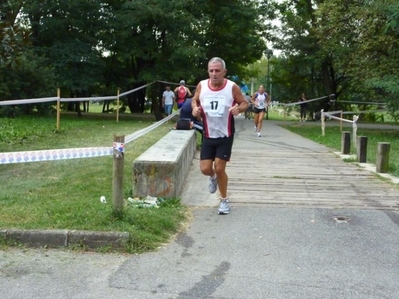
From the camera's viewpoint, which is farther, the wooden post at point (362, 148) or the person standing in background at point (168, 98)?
the person standing in background at point (168, 98)

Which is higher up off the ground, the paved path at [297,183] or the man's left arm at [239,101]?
the man's left arm at [239,101]

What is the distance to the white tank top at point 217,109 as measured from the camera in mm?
6149

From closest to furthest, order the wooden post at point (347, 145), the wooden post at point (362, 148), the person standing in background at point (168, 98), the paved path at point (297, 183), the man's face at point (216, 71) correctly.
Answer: the man's face at point (216, 71), the paved path at point (297, 183), the wooden post at point (362, 148), the wooden post at point (347, 145), the person standing in background at point (168, 98)

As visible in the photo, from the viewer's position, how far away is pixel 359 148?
422 inches

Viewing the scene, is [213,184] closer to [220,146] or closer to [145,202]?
[220,146]

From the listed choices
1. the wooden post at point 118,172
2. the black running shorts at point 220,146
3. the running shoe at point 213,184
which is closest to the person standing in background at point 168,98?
the running shoe at point 213,184

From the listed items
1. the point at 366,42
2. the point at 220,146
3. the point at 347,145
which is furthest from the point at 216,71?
the point at 366,42

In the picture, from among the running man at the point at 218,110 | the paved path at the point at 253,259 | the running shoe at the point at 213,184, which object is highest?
the running man at the point at 218,110

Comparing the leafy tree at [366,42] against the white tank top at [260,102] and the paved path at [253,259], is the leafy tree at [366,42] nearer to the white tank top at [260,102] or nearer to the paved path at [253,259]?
the white tank top at [260,102]

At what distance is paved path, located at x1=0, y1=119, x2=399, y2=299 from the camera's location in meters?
4.05

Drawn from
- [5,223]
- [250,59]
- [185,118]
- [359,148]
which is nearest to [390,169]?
[359,148]

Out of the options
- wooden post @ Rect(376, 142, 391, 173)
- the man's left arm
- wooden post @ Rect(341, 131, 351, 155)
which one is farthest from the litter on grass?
wooden post @ Rect(341, 131, 351, 155)

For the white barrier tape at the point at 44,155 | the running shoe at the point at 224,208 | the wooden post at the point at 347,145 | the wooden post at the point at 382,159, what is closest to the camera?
the white barrier tape at the point at 44,155

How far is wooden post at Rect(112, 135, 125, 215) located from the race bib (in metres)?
1.28
